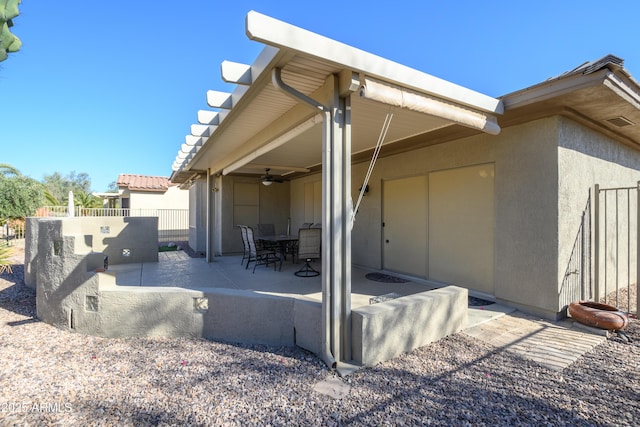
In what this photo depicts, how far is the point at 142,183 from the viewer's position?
19625mm

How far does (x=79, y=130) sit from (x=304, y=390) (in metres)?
27.8

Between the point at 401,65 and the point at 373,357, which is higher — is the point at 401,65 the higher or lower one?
the higher one

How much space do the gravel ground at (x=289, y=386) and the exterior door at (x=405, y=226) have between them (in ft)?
9.42

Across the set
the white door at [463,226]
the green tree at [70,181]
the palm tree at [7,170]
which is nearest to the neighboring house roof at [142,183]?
the palm tree at [7,170]

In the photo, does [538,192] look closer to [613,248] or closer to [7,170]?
[613,248]

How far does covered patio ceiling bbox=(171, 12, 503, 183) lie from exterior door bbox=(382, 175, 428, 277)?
1255 millimetres

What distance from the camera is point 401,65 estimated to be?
3145 mm

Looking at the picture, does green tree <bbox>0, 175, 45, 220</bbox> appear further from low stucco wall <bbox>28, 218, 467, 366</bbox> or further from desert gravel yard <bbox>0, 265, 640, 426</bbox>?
desert gravel yard <bbox>0, 265, 640, 426</bbox>

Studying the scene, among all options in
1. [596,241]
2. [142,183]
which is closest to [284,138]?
[596,241]

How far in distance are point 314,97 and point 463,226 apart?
385 centimetres

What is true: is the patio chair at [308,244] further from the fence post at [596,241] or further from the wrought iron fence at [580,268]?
the fence post at [596,241]

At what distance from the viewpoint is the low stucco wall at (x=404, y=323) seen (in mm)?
3049

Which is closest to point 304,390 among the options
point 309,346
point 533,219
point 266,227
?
point 309,346

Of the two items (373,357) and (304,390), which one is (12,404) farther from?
(373,357)
